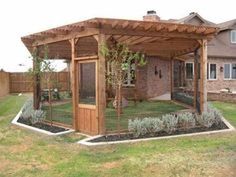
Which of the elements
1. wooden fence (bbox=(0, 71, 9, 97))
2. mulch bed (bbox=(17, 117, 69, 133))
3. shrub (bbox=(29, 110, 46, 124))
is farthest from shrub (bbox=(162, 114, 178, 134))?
wooden fence (bbox=(0, 71, 9, 97))

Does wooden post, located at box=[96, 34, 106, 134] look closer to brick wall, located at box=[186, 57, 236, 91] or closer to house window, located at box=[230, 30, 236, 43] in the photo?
brick wall, located at box=[186, 57, 236, 91]

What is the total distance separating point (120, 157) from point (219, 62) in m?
21.8

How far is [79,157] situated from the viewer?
26.5 ft

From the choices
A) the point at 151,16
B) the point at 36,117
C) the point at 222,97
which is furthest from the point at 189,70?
the point at 36,117

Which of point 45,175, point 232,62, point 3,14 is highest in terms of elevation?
point 3,14

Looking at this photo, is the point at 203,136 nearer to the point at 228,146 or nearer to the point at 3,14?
the point at 228,146

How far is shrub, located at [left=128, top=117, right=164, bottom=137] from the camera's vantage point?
10.3 meters

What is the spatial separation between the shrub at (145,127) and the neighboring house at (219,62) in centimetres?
1646

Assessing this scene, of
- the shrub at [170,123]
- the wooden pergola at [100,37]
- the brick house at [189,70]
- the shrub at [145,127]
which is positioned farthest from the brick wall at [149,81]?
the shrub at [145,127]

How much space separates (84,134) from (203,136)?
359 centimetres

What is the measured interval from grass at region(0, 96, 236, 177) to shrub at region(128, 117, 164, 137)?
2.53 ft

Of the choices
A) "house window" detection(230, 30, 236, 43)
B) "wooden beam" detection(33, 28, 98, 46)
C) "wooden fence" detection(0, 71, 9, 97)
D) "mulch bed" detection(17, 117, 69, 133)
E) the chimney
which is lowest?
"mulch bed" detection(17, 117, 69, 133)

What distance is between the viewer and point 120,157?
313 inches

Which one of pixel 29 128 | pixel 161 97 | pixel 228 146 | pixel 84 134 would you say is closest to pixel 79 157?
pixel 84 134
